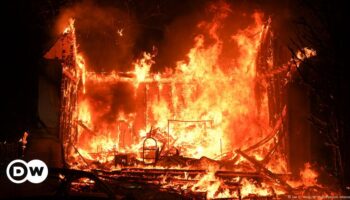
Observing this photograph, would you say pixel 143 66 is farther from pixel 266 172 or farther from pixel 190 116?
pixel 266 172

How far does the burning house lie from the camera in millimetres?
10867

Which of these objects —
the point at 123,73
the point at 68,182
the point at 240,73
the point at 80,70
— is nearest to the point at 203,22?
the point at 240,73

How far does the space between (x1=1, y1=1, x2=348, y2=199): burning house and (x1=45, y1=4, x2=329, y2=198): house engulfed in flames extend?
0.06 meters

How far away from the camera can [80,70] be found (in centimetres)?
1764

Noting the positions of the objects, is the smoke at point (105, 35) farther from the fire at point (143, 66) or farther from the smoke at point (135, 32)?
the fire at point (143, 66)

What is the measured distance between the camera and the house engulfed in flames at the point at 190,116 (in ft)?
40.0

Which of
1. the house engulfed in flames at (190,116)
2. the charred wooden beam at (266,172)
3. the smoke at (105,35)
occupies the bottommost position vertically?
the charred wooden beam at (266,172)

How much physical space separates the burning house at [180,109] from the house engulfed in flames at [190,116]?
58 mm

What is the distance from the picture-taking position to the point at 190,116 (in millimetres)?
18922

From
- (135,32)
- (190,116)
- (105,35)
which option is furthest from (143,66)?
(190,116)

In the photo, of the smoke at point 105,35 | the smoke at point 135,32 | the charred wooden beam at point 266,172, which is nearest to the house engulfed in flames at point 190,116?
the charred wooden beam at point 266,172

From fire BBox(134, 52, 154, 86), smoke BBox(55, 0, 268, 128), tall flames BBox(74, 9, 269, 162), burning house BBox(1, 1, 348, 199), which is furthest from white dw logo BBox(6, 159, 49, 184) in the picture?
smoke BBox(55, 0, 268, 128)

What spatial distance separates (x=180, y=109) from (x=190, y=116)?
0.70 metres

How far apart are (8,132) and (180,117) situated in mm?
8966
